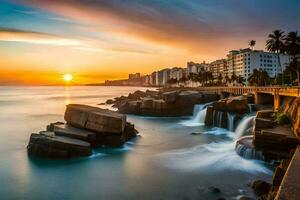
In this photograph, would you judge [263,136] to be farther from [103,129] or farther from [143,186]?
[103,129]

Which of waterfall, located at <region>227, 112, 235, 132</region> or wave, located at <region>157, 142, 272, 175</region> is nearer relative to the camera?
wave, located at <region>157, 142, 272, 175</region>

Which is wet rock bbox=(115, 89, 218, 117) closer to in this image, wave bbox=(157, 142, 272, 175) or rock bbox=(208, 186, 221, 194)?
wave bbox=(157, 142, 272, 175)

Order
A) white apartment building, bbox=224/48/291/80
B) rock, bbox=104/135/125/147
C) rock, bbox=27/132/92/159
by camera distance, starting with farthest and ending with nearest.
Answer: white apartment building, bbox=224/48/291/80
rock, bbox=104/135/125/147
rock, bbox=27/132/92/159

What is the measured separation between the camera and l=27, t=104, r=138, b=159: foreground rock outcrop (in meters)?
25.1

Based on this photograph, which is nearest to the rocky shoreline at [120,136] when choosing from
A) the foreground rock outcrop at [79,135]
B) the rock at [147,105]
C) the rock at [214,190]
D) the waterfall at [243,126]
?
the foreground rock outcrop at [79,135]

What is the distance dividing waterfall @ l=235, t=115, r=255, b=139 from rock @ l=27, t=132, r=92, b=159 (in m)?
16.8

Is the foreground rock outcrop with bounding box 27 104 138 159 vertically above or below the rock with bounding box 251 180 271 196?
above

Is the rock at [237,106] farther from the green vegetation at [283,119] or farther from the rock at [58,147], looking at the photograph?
the rock at [58,147]

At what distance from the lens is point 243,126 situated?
1380 inches

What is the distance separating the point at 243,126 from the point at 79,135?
728 inches

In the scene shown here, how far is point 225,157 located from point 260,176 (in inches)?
219

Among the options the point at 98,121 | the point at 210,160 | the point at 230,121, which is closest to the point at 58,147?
the point at 98,121

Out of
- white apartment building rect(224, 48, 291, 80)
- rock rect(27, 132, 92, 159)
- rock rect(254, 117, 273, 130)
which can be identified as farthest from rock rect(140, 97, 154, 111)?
white apartment building rect(224, 48, 291, 80)

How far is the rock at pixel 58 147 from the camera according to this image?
2484 cm
